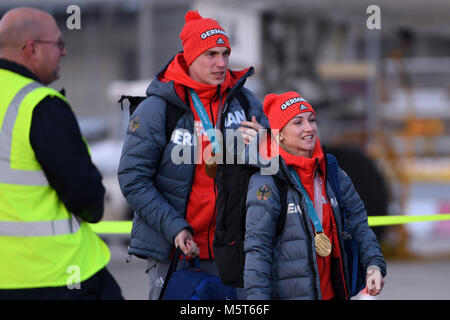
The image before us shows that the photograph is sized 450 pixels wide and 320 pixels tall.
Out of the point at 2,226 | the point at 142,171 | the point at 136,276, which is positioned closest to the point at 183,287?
the point at 142,171

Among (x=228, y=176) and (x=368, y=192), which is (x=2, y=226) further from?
(x=368, y=192)

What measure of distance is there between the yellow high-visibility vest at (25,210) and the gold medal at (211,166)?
87 centimetres

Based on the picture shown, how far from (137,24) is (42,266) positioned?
2890 centimetres

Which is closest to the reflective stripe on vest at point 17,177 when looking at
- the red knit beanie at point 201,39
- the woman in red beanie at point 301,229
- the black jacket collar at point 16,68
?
the black jacket collar at point 16,68

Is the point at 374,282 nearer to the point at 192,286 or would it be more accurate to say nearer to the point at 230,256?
the point at 230,256

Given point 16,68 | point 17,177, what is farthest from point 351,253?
point 16,68

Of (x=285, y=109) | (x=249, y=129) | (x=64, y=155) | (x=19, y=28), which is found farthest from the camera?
(x=249, y=129)

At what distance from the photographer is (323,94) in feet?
39.8

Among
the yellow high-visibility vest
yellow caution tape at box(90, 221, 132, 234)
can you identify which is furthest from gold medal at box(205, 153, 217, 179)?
yellow caution tape at box(90, 221, 132, 234)

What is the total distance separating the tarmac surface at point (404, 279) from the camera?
A: 329 inches

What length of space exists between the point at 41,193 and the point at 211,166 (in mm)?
920

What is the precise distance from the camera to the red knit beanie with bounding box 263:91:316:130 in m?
3.55

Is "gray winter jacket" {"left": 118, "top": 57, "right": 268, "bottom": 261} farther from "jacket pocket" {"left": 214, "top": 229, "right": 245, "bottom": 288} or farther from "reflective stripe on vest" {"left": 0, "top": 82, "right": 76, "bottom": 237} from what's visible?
"reflective stripe on vest" {"left": 0, "top": 82, "right": 76, "bottom": 237}

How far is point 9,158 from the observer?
321 centimetres
